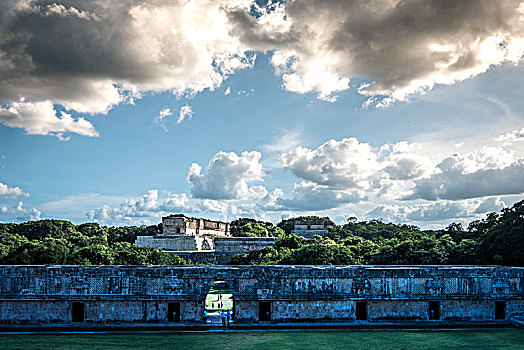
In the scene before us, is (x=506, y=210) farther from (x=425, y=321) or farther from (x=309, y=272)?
(x=309, y=272)

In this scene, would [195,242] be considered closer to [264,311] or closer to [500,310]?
[264,311]

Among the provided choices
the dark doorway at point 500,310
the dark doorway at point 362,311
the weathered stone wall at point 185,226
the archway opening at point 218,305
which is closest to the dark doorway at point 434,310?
the dark doorway at point 500,310

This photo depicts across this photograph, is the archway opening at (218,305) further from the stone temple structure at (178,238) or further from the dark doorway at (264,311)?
the stone temple structure at (178,238)

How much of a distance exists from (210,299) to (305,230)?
4043cm

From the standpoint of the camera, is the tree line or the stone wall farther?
the stone wall

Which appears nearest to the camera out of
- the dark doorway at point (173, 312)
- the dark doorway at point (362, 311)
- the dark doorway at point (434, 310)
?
the dark doorway at point (173, 312)

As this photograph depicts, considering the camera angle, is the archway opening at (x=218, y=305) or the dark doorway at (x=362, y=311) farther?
the archway opening at (x=218, y=305)

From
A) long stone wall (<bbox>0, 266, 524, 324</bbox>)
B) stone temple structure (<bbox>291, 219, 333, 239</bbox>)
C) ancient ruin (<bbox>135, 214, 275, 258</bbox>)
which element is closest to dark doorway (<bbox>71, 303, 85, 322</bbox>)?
long stone wall (<bbox>0, 266, 524, 324</bbox>)

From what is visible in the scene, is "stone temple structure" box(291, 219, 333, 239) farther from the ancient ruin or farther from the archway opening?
the archway opening

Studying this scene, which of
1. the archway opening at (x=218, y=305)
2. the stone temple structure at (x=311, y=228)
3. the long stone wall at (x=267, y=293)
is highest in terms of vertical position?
the stone temple structure at (x=311, y=228)

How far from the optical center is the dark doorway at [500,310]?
17720 millimetres

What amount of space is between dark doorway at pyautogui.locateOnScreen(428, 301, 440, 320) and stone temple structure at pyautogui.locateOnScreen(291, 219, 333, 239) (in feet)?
156

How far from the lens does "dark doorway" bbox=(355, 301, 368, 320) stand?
1741 centimetres

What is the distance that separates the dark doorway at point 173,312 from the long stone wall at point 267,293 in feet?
0.13
